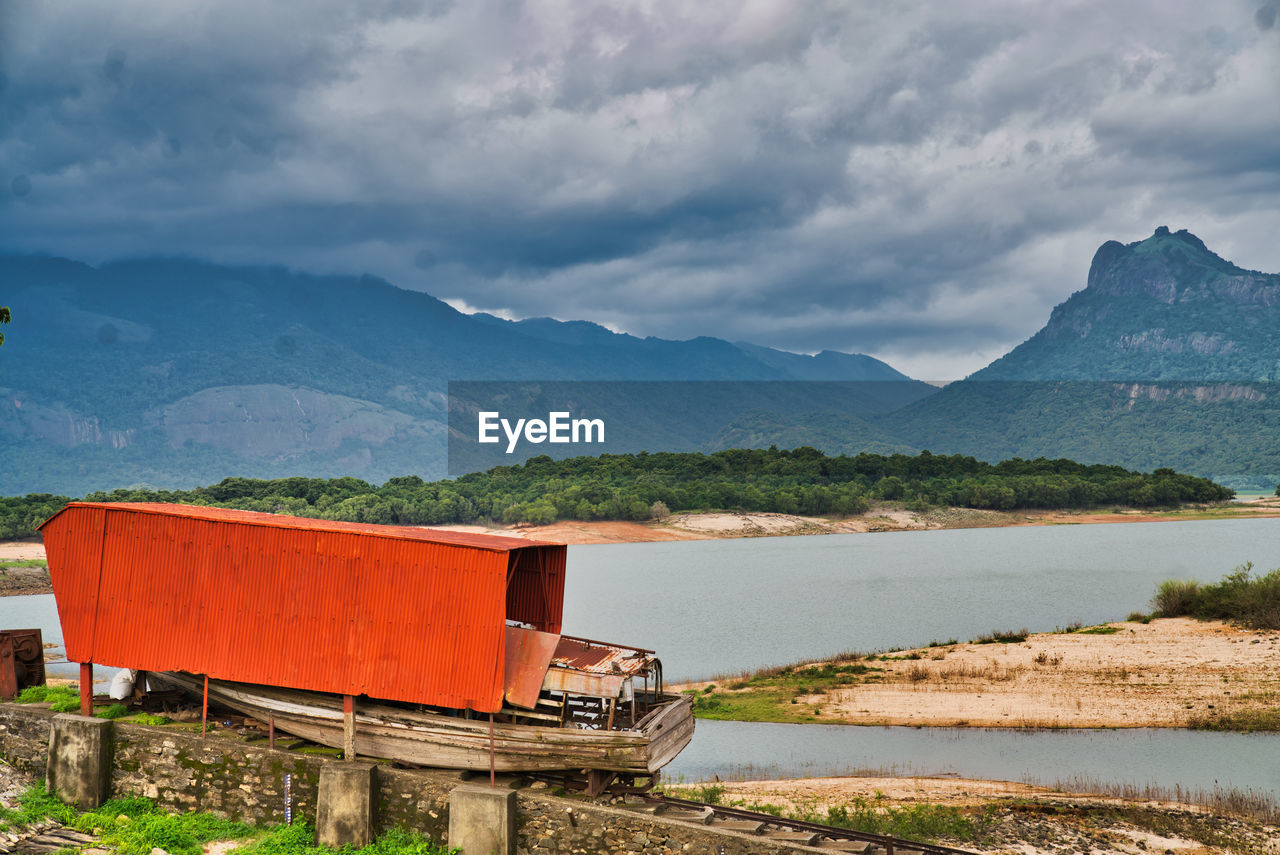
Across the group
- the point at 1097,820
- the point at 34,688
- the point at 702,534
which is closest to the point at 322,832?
the point at 34,688

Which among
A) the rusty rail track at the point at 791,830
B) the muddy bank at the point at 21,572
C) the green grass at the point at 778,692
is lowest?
the muddy bank at the point at 21,572

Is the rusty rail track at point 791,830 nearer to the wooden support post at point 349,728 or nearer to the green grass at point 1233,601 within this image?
the wooden support post at point 349,728

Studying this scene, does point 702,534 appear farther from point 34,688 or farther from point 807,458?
point 34,688

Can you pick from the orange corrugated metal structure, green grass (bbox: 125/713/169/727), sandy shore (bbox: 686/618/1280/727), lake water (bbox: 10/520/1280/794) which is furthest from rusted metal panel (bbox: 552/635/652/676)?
sandy shore (bbox: 686/618/1280/727)

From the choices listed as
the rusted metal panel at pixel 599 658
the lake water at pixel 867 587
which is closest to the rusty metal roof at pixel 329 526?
the rusted metal panel at pixel 599 658

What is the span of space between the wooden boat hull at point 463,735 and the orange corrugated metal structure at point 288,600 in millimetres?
→ 556

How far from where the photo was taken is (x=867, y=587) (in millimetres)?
68438

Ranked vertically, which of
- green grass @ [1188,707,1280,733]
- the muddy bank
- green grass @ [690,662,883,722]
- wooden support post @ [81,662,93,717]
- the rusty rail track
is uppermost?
wooden support post @ [81,662,93,717]

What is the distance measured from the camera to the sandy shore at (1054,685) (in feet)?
97.8

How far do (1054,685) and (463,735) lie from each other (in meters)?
24.8

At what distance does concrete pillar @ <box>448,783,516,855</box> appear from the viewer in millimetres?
14789

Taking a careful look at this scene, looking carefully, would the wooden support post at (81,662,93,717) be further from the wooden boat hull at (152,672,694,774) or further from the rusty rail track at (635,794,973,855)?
the rusty rail track at (635,794,973,855)

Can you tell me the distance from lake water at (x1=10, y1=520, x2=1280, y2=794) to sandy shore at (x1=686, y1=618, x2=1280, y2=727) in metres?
1.35

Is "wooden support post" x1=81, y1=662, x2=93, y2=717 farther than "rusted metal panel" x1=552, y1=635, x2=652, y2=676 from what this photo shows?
Yes
